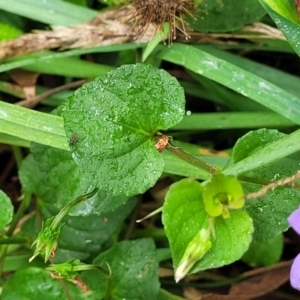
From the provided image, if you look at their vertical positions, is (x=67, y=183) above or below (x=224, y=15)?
below

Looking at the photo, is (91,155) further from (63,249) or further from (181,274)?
(63,249)

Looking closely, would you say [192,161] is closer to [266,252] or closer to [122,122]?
[122,122]

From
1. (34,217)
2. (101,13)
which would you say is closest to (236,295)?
(34,217)

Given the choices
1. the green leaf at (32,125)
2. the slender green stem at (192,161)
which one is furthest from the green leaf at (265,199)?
the green leaf at (32,125)

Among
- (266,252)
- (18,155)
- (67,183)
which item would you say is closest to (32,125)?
(67,183)

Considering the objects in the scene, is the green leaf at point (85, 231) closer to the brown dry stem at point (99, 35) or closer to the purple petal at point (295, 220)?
the brown dry stem at point (99, 35)
